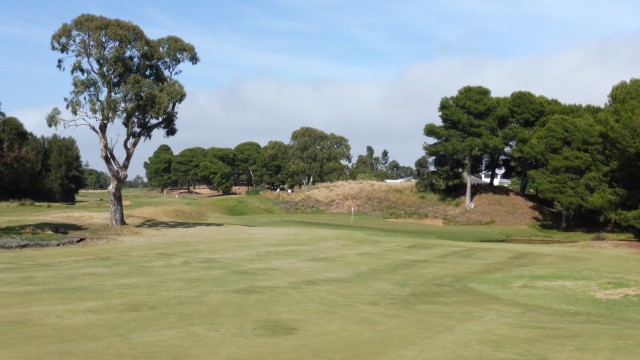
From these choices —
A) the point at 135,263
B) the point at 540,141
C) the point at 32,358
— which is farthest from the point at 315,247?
the point at 540,141

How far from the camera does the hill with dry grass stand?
254ft

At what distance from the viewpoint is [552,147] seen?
6831 cm

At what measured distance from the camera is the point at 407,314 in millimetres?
15812

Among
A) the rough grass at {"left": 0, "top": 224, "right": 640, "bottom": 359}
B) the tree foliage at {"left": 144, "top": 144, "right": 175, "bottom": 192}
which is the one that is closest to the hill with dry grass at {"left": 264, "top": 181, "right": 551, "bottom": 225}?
the rough grass at {"left": 0, "top": 224, "right": 640, "bottom": 359}

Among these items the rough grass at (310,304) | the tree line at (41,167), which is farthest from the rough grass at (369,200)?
the rough grass at (310,304)

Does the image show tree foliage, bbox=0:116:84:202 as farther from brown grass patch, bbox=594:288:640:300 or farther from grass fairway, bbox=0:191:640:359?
brown grass patch, bbox=594:288:640:300

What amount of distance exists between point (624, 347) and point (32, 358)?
1098 cm

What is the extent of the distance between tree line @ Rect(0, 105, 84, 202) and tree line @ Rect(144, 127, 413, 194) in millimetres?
55481

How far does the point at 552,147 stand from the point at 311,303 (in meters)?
58.2

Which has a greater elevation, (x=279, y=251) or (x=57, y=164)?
(x=57, y=164)

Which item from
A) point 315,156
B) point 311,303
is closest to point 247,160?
point 315,156

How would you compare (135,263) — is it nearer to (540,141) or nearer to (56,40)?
(56,40)

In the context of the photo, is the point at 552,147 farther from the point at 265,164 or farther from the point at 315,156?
the point at 265,164

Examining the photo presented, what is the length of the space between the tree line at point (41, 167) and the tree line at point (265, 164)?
182ft
